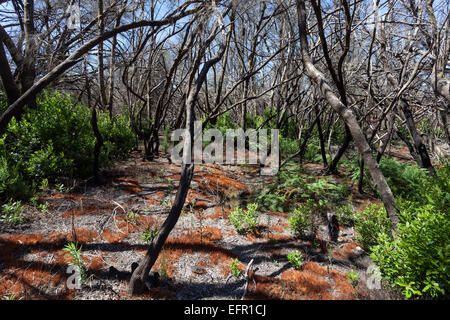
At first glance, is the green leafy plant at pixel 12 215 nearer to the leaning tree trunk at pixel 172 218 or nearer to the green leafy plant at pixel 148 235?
the green leafy plant at pixel 148 235

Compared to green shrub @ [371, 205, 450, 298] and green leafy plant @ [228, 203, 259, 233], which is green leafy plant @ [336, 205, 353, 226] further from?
green shrub @ [371, 205, 450, 298]

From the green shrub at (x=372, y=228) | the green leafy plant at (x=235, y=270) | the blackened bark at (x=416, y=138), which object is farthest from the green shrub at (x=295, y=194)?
the green leafy plant at (x=235, y=270)

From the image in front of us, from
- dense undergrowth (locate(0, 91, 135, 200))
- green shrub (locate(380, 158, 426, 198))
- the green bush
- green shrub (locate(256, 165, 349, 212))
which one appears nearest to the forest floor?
the green bush

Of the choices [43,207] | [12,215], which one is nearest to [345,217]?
[43,207]

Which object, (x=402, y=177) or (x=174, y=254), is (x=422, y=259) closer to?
(x=174, y=254)

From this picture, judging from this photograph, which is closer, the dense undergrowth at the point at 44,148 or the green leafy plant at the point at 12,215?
the green leafy plant at the point at 12,215

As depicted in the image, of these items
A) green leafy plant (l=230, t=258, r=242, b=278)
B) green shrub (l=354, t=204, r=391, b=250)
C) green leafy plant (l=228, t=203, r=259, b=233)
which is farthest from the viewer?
green leafy plant (l=228, t=203, r=259, b=233)

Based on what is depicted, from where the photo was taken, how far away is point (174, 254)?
10.4ft

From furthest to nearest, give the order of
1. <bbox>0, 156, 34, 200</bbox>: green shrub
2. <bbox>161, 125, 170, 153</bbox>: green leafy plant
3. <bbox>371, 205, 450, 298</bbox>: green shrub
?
<bbox>161, 125, 170, 153</bbox>: green leafy plant, <bbox>0, 156, 34, 200</bbox>: green shrub, <bbox>371, 205, 450, 298</bbox>: green shrub

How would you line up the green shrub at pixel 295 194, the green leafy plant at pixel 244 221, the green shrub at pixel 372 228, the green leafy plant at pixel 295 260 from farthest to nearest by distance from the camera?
1. the green shrub at pixel 295 194
2. the green leafy plant at pixel 244 221
3. the green shrub at pixel 372 228
4. the green leafy plant at pixel 295 260

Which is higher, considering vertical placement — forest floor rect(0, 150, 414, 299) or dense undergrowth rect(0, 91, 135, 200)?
dense undergrowth rect(0, 91, 135, 200)

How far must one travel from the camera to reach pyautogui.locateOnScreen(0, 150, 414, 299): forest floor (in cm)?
243

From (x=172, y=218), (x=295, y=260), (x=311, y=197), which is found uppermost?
(x=172, y=218)

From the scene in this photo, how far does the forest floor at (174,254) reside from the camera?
2426 mm
